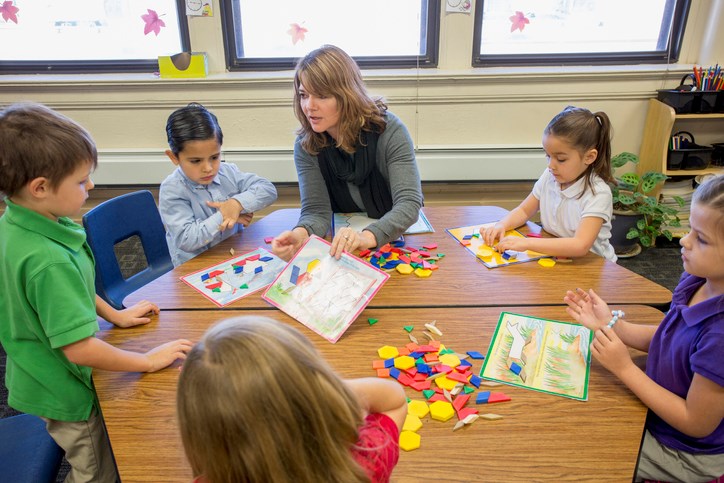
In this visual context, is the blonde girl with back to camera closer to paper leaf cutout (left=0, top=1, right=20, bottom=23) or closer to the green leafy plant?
the green leafy plant

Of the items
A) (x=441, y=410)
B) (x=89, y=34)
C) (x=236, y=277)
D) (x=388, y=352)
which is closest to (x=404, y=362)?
(x=388, y=352)

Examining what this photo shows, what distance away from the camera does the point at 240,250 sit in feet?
5.78

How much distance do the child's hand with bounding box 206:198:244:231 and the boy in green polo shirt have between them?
23.0 inches

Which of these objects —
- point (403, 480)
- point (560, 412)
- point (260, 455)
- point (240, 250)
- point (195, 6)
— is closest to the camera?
point (260, 455)

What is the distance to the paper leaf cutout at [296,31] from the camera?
10.8 feet

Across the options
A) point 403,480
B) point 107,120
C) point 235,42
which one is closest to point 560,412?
point 403,480

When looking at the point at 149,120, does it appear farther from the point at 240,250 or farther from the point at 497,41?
the point at 497,41

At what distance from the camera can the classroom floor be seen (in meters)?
3.03

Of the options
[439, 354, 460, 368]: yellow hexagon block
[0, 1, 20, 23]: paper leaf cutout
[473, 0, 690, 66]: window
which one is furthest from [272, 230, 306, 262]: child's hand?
[0, 1, 20, 23]: paper leaf cutout

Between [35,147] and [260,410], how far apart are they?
2.83 feet

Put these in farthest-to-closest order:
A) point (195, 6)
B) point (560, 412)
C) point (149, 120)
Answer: point (149, 120) → point (195, 6) → point (560, 412)

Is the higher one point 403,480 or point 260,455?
point 260,455

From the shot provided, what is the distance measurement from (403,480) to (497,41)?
10.3 feet

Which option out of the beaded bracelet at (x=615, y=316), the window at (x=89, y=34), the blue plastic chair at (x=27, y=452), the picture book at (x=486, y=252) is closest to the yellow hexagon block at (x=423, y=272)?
the picture book at (x=486, y=252)
